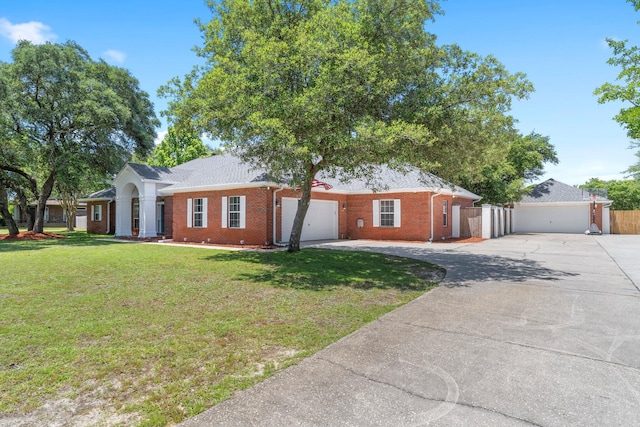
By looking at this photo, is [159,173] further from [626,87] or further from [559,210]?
[559,210]

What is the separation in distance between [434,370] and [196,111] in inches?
389

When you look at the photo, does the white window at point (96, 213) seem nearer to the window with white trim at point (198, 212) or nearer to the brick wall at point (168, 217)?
the brick wall at point (168, 217)

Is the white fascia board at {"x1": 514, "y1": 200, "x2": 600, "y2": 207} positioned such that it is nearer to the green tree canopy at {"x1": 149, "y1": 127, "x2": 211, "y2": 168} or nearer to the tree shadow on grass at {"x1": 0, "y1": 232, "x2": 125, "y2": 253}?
the tree shadow on grass at {"x1": 0, "y1": 232, "x2": 125, "y2": 253}

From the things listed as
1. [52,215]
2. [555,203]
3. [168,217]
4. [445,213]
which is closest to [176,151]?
[52,215]

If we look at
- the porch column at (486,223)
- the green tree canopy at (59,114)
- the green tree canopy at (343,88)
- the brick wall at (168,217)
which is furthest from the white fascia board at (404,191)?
the green tree canopy at (59,114)

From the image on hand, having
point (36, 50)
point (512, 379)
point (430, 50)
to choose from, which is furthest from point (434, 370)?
point (36, 50)

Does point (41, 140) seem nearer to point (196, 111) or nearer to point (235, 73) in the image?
point (196, 111)

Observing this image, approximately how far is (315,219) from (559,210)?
2343 centimetres

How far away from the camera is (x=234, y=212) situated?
16750mm

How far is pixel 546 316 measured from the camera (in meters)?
5.60

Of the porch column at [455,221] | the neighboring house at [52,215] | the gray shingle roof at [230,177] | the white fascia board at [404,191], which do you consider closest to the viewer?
the gray shingle roof at [230,177]

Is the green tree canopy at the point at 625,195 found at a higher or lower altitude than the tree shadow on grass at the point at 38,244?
higher

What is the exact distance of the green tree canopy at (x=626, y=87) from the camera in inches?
577

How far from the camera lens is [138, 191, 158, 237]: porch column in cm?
2053
